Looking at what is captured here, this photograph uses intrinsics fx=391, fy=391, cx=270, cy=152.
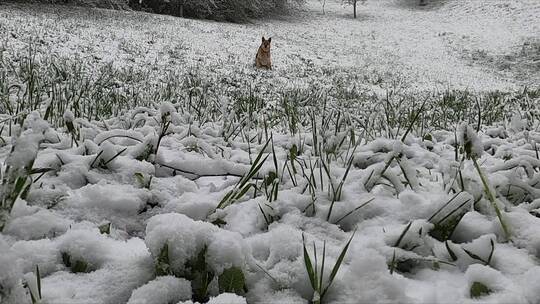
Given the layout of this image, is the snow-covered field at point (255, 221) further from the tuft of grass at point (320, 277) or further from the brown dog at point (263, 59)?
the brown dog at point (263, 59)

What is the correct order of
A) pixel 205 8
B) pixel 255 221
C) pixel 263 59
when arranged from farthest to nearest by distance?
pixel 205 8, pixel 263 59, pixel 255 221

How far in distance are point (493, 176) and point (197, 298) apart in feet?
3.79

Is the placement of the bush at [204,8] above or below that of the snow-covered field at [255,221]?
above

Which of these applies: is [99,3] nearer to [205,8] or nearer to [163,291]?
[205,8]

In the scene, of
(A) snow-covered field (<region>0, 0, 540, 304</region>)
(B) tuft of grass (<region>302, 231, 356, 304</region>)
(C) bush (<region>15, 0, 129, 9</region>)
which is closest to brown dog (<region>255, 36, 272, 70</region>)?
(C) bush (<region>15, 0, 129, 9</region>)

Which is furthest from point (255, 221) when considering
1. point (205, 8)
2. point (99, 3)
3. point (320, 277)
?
point (205, 8)

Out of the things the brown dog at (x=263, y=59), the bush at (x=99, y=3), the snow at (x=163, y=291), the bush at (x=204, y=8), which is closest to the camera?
the snow at (x=163, y=291)

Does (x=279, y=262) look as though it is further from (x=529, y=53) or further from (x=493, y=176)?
(x=529, y=53)

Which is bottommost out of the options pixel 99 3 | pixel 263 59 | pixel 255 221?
pixel 255 221

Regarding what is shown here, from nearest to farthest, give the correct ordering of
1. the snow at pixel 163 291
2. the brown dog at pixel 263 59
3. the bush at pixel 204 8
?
the snow at pixel 163 291 < the brown dog at pixel 263 59 < the bush at pixel 204 8

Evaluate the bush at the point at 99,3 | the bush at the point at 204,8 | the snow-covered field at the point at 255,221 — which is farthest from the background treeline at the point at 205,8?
the snow-covered field at the point at 255,221

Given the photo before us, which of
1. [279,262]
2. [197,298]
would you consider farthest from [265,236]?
[197,298]

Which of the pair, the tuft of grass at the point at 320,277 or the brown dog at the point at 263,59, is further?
the brown dog at the point at 263,59

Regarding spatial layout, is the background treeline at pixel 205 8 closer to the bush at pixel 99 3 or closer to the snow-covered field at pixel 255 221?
the bush at pixel 99 3
